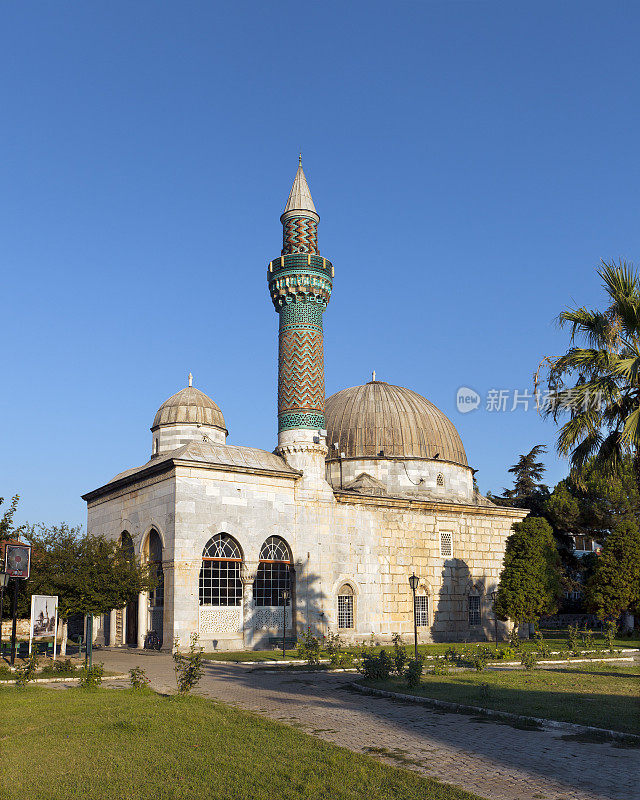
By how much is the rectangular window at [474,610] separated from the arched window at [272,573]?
35.1 feet

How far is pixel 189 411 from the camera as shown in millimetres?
36750

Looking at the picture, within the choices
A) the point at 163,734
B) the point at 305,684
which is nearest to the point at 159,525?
the point at 305,684

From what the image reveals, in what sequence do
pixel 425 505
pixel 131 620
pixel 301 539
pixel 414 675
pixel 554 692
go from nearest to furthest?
A: 1. pixel 554 692
2. pixel 414 675
3. pixel 301 539
4. pixel 131 620
5. pixel 425 505

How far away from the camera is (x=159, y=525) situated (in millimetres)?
28297

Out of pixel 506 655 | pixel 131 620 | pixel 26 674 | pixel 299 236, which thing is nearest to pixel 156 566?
pixel 131 620

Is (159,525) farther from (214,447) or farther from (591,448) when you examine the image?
(591,448)

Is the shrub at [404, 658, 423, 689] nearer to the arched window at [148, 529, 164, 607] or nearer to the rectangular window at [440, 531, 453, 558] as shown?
the arched window at [148, 529, 164, 607]

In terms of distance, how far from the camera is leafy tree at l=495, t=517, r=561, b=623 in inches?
1286

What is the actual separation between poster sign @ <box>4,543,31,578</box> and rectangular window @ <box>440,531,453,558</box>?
2032 cm

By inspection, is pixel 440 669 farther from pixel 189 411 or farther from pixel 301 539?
pixel 189 411

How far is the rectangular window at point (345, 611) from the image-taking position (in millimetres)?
31391

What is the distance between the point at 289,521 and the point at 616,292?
18.6 metres

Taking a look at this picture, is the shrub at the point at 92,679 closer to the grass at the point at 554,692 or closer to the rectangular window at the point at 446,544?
the grass at the point at 554,692

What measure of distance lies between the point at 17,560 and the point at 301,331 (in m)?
15.7
